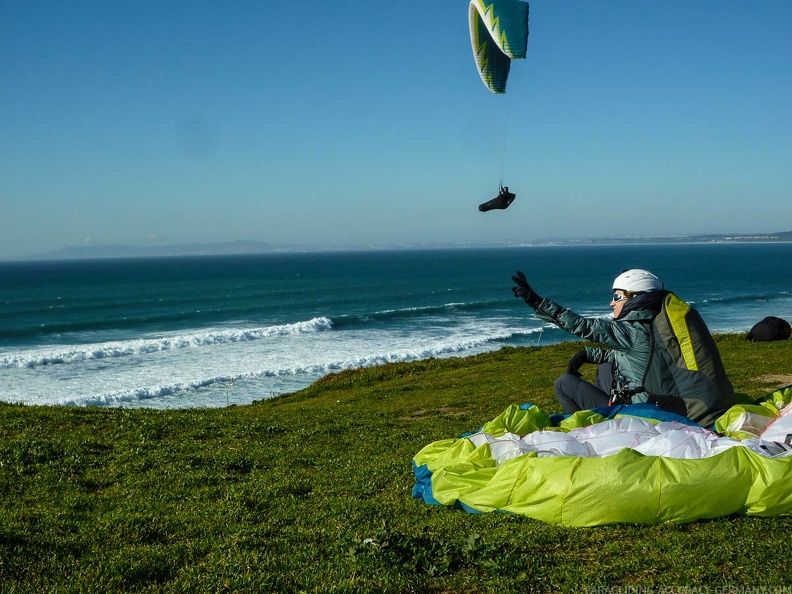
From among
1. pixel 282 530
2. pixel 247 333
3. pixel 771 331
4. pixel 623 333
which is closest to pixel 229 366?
pixel 247 333

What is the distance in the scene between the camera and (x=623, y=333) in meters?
7.64

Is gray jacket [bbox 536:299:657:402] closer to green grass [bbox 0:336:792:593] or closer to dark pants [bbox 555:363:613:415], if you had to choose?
dark pants [bbox 555:363:613:415]

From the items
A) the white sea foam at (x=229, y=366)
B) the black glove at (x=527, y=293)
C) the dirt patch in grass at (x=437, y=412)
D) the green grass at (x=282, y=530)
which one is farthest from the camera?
the white sea foam at (x=229, y=366)

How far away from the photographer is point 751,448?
610 centimetres

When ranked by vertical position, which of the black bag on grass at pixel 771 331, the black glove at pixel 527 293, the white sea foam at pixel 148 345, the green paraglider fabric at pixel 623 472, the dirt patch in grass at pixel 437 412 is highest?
the black glove at pixel 527 293

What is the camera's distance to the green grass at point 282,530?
4.63 metres

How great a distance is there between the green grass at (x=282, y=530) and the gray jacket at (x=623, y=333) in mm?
2466

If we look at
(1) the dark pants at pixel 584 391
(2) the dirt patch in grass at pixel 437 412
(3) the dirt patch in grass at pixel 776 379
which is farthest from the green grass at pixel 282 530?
(3) the dirt patch in grass at pixel 776 379

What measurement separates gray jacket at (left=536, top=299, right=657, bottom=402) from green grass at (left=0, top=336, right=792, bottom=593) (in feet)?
8.09

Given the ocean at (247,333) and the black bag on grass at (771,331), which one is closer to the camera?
the black bag on grass at (771,331)

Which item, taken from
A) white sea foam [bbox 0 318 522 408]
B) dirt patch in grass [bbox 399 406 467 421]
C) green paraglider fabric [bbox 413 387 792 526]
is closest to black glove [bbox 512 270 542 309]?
green paraglider fabric [bbox 413 387 792 526]

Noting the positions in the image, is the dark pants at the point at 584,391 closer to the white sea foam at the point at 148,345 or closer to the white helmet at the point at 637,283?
the white helmet at the point at 637,283

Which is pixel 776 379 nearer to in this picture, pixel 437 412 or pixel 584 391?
pixel 437 412

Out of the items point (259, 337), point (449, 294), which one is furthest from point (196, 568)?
point (449, 294)
